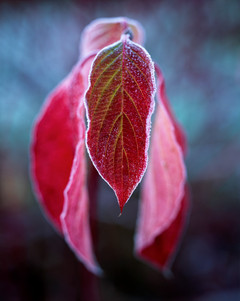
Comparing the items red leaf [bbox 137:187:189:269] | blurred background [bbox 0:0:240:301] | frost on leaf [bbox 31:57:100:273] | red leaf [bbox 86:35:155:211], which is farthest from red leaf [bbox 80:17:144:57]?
blurred background [bbox 0:0:240:301]

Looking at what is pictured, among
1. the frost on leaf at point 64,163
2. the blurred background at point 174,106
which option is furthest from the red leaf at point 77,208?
the blurred background at point 174,106

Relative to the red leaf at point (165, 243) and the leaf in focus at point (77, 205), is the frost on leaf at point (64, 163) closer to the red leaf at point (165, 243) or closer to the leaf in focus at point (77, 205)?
the leaf in focus at point (77, 205)

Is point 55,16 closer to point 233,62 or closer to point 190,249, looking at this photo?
point 233,62

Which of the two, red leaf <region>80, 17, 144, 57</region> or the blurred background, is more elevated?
red leaf <region>80, 17, 144, 57</region>

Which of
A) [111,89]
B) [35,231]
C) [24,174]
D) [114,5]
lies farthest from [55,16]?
[111,89]

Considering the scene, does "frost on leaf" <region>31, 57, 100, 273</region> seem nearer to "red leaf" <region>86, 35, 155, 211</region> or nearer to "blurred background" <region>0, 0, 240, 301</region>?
"red leaf" <region>86, 35, 155, 211</region>

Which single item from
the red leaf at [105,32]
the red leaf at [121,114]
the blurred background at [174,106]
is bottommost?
the blurred background at [174,106]
